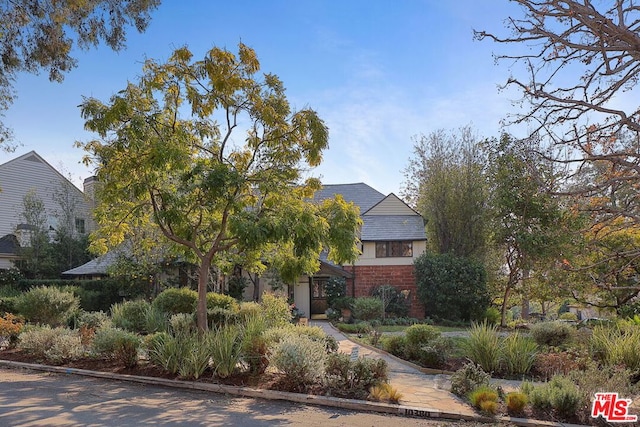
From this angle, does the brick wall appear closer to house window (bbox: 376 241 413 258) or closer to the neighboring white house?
house window (bbox: 376 241 413 258)

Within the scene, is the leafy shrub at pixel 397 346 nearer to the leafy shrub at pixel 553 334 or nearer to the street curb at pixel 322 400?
the leafy shrub at pixel 553 334

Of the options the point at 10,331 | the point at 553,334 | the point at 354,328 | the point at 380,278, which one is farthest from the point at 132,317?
the point at 380,278

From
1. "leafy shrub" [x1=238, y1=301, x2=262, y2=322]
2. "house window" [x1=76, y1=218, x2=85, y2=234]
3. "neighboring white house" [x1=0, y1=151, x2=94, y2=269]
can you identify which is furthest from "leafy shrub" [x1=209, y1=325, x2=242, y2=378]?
"house window" [x1=76, y1=218, x2=85, y2=234]

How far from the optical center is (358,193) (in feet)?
98.4

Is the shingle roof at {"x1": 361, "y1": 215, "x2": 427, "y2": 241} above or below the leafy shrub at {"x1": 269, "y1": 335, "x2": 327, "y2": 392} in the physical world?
above

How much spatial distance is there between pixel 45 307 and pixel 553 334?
1423cm

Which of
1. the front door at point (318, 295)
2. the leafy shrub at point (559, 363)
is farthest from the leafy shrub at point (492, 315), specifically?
the leafy shrub at point (559, 363)

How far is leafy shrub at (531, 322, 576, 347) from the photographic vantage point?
464 inches

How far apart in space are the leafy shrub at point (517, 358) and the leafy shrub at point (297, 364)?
3.90 meters

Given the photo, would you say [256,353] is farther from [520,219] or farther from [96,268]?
[96,268]

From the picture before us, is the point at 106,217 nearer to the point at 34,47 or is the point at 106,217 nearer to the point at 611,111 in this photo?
the point at 34,47

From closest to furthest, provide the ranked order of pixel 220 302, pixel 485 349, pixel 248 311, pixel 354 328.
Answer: pixel 485 349 < pixel 248 311 < pixel 220 302 < pixel 354 328

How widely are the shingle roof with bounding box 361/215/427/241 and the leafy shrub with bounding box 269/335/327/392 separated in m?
17.2

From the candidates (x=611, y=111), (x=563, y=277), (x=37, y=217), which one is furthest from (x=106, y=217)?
(x=37, y=217)
